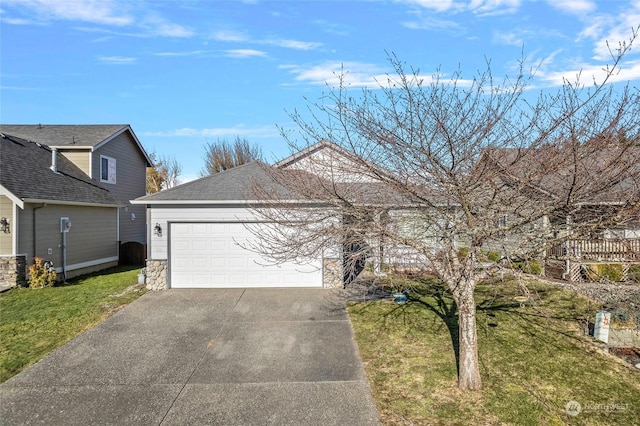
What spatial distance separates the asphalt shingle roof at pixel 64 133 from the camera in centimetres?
1702

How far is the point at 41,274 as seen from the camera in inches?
460

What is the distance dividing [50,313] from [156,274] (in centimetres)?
277

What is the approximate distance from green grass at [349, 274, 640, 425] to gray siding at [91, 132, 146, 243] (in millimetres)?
14442

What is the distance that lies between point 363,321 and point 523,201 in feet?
14.9

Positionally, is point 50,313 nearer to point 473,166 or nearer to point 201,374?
point 201,374

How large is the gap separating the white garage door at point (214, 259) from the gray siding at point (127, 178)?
8.41m

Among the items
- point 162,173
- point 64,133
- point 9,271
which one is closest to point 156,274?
point 9,271

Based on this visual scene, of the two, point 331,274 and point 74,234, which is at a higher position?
point 74,234

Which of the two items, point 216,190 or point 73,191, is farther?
point 73,191

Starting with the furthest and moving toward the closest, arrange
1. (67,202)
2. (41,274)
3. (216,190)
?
1. (67,202)
2. (41,274)
3. (216,190)

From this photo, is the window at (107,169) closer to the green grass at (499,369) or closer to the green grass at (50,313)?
the green grass at (50,313)

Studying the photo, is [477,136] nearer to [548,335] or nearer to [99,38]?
[548,335]

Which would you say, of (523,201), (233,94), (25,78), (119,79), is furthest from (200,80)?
(523,201)

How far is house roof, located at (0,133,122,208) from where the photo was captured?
1186cm
